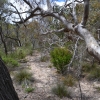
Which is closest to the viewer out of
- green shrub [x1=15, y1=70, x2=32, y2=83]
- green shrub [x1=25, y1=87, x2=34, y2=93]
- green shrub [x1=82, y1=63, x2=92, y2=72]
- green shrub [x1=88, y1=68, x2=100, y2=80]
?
green shrub [x1=25, y1=87, x2=34, y2=93]

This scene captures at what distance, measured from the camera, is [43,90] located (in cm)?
719

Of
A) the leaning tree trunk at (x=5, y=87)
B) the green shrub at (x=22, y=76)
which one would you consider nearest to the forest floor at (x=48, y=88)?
the green shrub at (x=22, y=76)

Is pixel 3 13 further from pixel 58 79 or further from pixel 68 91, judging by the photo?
pixel 68 91

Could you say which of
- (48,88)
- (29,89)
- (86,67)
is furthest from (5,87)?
(86,67)

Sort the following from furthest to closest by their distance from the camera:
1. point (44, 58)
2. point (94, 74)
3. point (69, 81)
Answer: point (44, 58) → point (94, 74) → point (69, 81)

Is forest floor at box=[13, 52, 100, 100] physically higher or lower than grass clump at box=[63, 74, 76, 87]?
lower

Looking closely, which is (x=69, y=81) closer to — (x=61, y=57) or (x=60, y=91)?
(x=60, y=91)

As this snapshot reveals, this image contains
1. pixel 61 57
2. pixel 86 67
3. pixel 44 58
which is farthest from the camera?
pixel 44 58

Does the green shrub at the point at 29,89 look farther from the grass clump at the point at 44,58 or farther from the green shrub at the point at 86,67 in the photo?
the grass clump at the point at 44,58

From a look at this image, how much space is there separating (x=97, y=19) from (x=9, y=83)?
9.54 meters

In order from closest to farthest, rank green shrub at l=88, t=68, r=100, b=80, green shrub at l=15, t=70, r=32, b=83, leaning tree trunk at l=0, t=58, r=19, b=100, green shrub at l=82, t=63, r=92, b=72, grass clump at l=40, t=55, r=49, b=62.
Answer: leaning tree trunk at l=0, t=58, r=19, b=100, green shrub at l=15, t=70, r=32, b=83, green shrub at l=88, t=68, r=100, b=80, green shrub at l=82, t=63, r=92, b=72, grass clump at l=40, t=55, r=49, b=62

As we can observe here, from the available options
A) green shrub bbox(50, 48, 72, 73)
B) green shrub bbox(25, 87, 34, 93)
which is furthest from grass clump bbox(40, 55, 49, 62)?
green shrub bbox(25, 87, 34, 93)

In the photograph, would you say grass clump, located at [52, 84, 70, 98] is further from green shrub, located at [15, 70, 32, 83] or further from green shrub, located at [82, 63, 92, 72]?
green shrub, located at [82, 63, 92, 72]

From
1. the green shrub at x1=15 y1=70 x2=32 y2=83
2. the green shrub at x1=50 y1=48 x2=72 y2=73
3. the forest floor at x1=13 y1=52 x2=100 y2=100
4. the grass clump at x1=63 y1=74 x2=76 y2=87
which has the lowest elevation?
the forest floor at x1=13 y1=52 x2=100 y2=100
